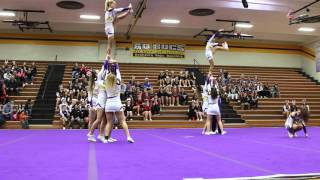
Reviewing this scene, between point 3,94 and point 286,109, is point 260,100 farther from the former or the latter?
point 3,94

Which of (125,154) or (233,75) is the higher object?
(233,75)

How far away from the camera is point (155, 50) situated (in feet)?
81.9

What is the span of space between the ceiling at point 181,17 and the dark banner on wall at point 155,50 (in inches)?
30.0

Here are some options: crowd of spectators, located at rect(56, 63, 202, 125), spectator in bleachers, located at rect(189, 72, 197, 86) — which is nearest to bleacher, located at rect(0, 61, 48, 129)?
crowd of spectators, located at rect(56, 63, 202, 125)

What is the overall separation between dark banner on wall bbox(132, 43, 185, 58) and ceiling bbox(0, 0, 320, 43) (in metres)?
0.76

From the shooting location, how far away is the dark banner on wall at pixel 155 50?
24844mm

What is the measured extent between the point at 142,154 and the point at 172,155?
46 centimetres

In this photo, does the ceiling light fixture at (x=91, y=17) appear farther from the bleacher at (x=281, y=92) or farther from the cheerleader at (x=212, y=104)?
the cheerleader at (x=212, y=104)

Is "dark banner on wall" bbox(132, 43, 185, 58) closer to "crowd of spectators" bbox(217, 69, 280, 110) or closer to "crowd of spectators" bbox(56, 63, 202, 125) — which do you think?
"crowd of spectators" bbox(217, 69, 280, 110)

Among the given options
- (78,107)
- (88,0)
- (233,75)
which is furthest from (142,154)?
(233,75)

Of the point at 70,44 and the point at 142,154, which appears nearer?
the point at 142,154

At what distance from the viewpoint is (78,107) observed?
610 inches

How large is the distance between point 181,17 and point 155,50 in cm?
576

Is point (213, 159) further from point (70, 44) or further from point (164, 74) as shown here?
point (70, 44)
